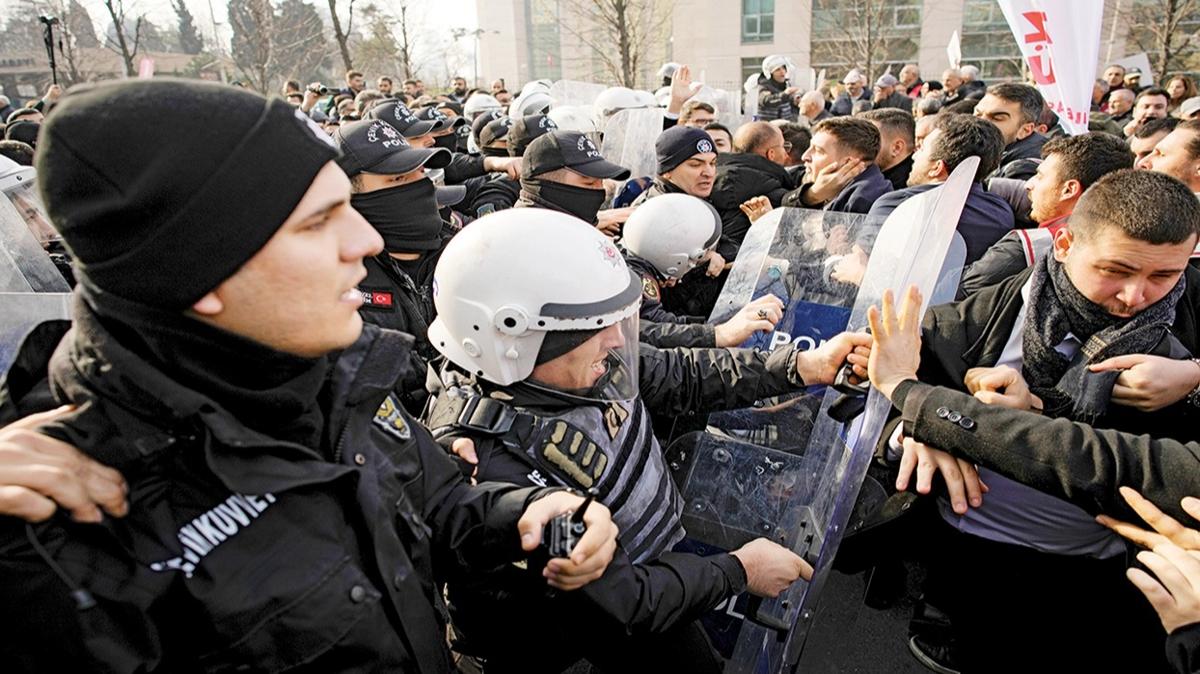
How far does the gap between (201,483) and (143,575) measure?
0.15 metres

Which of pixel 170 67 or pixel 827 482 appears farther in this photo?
pixel 170 67

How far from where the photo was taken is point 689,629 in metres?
1.94

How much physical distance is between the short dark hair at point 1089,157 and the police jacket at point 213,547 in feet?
10.7

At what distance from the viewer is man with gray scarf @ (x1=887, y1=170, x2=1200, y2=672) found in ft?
6.54

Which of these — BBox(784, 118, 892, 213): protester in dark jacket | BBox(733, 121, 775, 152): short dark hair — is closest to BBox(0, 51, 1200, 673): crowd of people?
BBox(784, 118, 892, 213): protester in dark jacket

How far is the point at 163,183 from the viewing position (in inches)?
Result: 38.4

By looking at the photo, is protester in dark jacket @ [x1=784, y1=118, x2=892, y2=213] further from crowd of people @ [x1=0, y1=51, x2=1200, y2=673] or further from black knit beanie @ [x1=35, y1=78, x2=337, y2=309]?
black knit beanie @ [x1=35, y1=78, x2=337, y2=309]

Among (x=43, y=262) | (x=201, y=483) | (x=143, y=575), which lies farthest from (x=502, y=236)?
(x=43, y=262)

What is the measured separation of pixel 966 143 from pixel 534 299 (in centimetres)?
285

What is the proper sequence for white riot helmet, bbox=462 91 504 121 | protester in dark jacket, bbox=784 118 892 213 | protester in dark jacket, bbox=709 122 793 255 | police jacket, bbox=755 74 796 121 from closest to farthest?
protester in dark jacket, bbox=784 118 892 213 → protester in dark jacket, bbox=709 122 793 255 → white riot helmet, bbox=462 91 504 121 → police jacket, bbox=755 74 796 121

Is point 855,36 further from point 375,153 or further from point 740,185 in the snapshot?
point 375,153

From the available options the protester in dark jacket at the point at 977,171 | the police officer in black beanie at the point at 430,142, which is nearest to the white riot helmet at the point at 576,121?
the police officer in black beanie at the point at 430,142

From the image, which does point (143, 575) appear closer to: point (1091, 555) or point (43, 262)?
point (43, 262)

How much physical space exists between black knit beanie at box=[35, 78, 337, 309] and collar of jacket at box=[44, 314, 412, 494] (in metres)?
0.11
